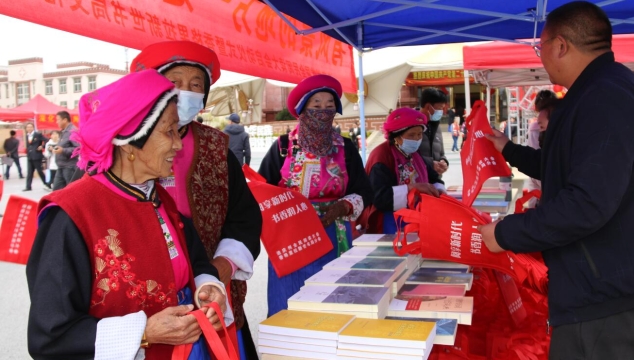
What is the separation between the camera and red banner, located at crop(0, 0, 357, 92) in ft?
6.89

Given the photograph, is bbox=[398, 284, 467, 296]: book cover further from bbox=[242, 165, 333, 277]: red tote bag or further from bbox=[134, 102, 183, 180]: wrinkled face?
bbox=[134, 102, 183, 180]: wrinkled face

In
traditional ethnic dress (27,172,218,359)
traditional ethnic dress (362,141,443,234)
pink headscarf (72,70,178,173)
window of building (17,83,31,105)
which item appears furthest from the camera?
window of building (17,83,31,105)

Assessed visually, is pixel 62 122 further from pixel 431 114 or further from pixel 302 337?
pixel 302 337

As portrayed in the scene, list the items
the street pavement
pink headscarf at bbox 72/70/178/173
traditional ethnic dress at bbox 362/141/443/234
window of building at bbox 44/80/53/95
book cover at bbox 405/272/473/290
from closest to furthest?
pink headscarf at bbox 72/70/178/173 → book cover at bbox 405/272/473/290 → traditional ethnic dress at bbox 362/141/443/234 → the street pavement → window of building at bbox 44/80/53/95

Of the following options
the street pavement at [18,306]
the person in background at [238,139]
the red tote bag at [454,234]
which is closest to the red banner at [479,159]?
the red tote bag at [454,234]

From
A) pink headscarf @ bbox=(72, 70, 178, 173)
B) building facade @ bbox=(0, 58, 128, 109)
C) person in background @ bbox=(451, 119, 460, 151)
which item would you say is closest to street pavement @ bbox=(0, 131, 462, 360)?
pink headscarf @ bbox=(72, 70, 178, 173)

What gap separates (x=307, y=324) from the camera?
168 cm

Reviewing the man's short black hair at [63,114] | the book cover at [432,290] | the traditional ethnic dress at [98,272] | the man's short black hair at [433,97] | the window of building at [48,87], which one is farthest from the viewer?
the window of building at [48,87]

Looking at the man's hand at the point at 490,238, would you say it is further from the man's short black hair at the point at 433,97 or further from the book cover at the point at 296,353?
the man's short black hair at the point at 433,97

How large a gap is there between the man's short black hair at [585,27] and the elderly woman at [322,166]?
4.95 feet

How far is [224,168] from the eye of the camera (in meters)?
2.07

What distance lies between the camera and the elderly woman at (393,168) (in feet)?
11.5

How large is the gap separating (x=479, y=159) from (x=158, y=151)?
1.70 m

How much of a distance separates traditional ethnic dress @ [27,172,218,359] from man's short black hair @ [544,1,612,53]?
4.64 ft
